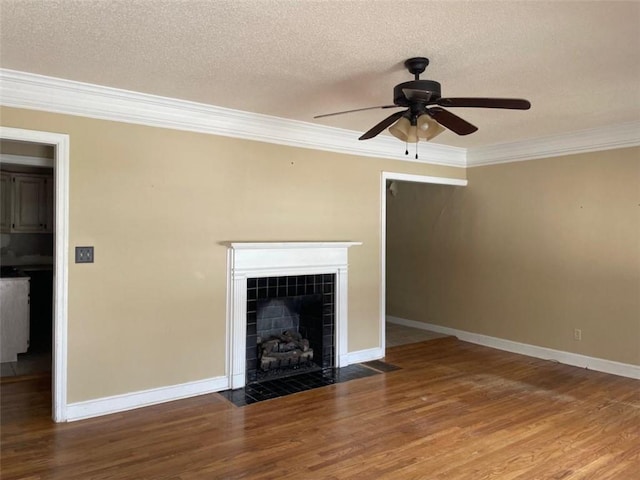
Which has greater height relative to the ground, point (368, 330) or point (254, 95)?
point (254, 95)

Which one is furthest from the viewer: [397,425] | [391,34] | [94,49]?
[397,425]

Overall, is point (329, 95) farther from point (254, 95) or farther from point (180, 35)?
point (180, 35)

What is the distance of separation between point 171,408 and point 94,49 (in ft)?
8.45

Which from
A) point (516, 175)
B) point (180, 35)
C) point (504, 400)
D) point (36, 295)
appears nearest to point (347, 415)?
point (504, 400)

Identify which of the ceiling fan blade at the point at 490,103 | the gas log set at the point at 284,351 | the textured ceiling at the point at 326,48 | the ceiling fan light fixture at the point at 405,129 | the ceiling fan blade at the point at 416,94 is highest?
the textured ceiling at the point at 326,48

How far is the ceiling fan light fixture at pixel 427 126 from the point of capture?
2852 millimetres

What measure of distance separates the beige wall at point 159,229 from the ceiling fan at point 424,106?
147 cm

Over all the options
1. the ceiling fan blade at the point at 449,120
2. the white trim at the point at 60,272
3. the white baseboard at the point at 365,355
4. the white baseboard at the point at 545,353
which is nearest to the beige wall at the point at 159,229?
the white trim at the point at 60,272

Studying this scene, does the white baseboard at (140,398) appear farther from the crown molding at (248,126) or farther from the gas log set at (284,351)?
the crown molding at (248,126)

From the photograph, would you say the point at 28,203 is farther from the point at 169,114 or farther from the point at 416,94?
the point at 416,94

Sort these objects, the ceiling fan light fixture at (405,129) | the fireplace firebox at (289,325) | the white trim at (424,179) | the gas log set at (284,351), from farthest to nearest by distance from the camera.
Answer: the white trim at (424,179)
the gas log set at (284,351)
the fireplace firebox at (289,325)
the ceiling fan light fixture at (405,129)

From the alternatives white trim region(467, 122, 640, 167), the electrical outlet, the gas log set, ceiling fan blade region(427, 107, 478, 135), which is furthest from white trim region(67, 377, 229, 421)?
white trim region(467, 122, 640, 167)

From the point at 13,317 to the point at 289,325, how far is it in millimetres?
2983

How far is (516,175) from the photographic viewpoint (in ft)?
17.6
